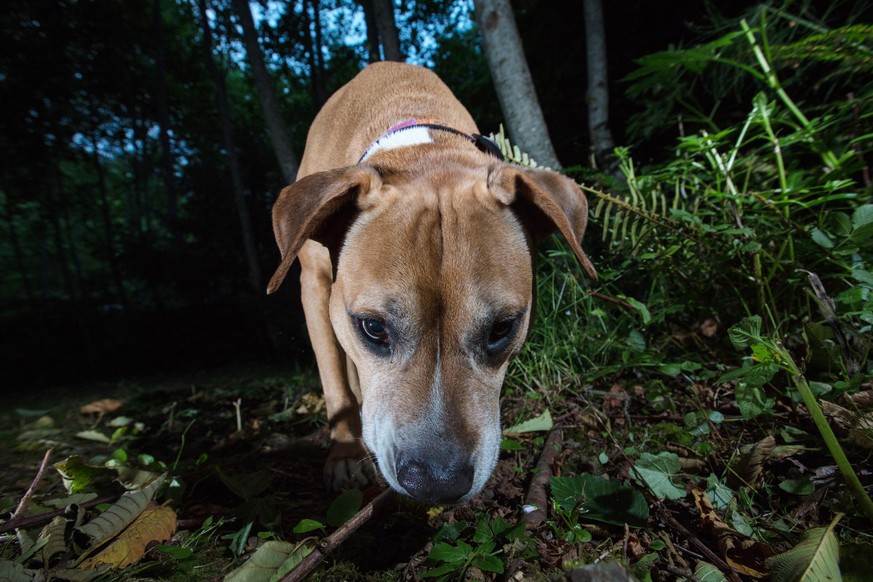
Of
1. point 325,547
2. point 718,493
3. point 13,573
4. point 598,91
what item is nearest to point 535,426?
point 718,493

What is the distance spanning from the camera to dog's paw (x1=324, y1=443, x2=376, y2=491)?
91.2 inches

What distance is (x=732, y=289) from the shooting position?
9.11 ft

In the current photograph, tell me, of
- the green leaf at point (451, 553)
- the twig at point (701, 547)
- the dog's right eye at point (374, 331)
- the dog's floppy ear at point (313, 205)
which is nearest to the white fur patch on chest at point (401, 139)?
the dog's floppy ear at point (313, 205)

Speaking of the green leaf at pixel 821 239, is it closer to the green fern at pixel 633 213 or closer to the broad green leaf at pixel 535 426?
the green fern at pixel 633 213

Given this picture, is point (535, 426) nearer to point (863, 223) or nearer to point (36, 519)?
point (863, 223)

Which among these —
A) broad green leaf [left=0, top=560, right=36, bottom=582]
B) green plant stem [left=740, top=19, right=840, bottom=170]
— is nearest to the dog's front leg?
broad green leaf [left=0, top=560, right=36, bottom=582]

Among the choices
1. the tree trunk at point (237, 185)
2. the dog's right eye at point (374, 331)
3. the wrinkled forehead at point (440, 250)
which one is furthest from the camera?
the tree trunk at point (237, 185)

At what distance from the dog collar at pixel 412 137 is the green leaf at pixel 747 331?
5.91ft

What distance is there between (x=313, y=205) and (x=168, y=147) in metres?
13.5

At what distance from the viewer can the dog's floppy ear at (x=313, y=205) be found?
194 centimetres

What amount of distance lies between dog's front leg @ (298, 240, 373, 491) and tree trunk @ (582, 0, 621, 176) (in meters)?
3.78

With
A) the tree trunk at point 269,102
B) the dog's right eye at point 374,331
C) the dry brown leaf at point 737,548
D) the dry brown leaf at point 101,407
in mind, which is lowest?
the dry brown leaf at point 737,548

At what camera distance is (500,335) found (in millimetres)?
2033

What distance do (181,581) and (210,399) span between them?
2.56 meters
